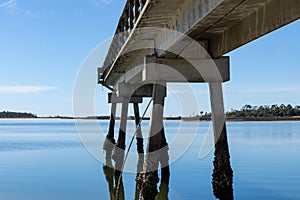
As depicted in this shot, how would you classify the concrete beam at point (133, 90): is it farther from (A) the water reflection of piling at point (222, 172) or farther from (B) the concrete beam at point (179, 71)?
(A) the water reflection of piling at point (222, 172)

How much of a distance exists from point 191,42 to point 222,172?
3148mm

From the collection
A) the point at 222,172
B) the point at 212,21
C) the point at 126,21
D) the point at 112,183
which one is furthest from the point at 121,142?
the point at 212,21

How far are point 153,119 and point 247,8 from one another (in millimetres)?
4596

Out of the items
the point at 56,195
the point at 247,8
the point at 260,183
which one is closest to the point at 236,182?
the point at 260,183

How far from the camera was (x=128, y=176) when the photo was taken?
63.1 feet

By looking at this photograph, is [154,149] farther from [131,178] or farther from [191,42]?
[131,178]

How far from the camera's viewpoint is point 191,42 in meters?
10.3

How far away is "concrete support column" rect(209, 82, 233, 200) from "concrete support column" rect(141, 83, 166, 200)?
1.33 meters

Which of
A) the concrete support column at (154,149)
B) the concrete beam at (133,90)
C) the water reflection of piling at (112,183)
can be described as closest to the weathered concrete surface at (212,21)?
the concrete support column at (154,149)

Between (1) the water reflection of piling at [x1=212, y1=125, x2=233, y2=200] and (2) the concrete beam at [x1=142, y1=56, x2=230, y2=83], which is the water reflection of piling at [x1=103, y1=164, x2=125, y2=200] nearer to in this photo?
(1) the water reflection of piling at [x1=212, y1=125, x2=233, y2=200]

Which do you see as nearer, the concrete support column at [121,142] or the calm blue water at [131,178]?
the calm blue water at [131,178]

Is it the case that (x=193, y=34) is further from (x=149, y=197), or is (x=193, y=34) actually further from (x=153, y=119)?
(x=149, y=197)

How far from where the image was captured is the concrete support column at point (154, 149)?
11.2m

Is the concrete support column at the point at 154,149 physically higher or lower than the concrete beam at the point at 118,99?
lower
